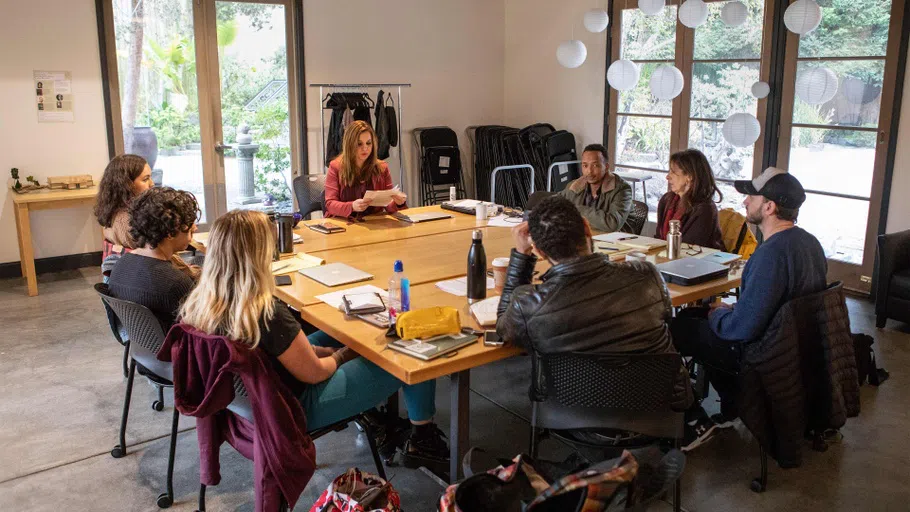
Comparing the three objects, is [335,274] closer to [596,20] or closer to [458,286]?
[458,286]

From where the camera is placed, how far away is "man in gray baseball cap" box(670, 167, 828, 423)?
2947 millimetres

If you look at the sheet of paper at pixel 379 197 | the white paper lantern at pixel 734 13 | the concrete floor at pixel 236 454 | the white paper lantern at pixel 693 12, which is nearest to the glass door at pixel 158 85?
the concrete floor at pixel 236 454

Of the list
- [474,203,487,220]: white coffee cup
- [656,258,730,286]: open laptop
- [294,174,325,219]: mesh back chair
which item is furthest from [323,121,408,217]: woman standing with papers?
[656,258,730,286]: open laptop

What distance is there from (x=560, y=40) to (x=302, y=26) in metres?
2.43

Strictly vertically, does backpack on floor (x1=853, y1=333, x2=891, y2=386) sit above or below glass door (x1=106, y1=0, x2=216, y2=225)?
below

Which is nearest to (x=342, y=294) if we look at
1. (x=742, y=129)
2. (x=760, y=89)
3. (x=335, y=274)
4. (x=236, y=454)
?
(x=335, y=274)

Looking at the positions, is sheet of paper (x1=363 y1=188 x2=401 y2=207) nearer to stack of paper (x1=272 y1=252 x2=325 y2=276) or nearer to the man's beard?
stack of paper (x1=272 y1=252 x2=325 y2=276)

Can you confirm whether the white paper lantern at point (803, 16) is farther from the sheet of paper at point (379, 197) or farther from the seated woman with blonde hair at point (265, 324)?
the seated woman with blonde hair at point (265, 324)

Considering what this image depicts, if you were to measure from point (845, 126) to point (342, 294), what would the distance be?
166 inches

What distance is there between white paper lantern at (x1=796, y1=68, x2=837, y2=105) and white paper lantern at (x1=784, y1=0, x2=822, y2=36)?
28 cm

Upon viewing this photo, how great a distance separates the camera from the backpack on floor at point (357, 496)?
7.79ft

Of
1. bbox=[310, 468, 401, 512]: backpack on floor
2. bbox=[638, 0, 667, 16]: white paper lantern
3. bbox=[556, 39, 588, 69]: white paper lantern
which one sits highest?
bbox=[638, 0, 667, 16]: white paper lantern

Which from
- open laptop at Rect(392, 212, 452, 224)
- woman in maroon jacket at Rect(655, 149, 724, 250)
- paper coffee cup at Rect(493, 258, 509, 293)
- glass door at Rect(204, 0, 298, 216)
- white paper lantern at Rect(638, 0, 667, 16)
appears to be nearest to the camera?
paper coffee cup at Rect(493, 258, 509, 293)

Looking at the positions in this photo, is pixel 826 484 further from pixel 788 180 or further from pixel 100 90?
pixel 100 90
